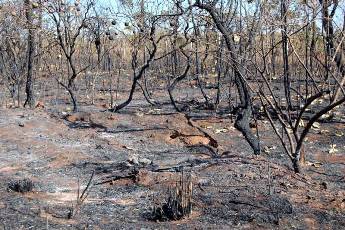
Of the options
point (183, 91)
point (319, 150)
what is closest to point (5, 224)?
point (319, 150)

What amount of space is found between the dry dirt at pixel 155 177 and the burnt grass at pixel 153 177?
0.01 metres

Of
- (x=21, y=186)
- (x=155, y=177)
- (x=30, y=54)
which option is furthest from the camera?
(x=30, y=54)

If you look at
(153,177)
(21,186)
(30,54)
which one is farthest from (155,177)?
(30,54)

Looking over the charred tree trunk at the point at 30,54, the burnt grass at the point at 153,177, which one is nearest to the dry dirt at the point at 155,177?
the burnt grass at the point at 153,177

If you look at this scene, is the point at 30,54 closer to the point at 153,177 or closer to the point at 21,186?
the point at 21,186

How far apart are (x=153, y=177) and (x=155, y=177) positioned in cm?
2

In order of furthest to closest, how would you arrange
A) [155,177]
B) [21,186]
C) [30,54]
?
1. [30,54]
2. [155,177]
3. [21,186]

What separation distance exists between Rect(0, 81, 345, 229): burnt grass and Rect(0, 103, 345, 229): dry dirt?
12 mm

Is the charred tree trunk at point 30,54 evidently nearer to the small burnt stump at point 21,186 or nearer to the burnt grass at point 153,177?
the burnt grass at point 153,177

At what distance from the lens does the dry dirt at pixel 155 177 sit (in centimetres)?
500

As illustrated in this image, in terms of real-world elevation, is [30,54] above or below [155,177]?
above

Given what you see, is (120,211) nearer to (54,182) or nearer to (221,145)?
(54,182)

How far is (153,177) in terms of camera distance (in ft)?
20.4

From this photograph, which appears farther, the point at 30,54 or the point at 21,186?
the point at 30,54
